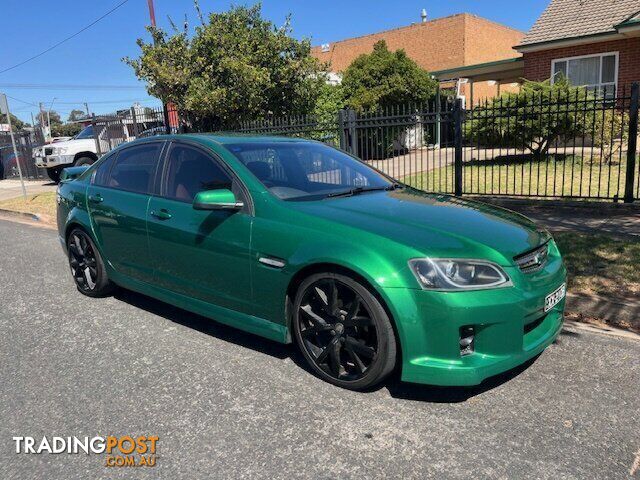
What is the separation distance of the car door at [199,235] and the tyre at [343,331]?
1.61 feet

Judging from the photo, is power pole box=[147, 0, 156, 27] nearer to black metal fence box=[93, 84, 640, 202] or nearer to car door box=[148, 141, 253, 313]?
black metal fence box=[93, 84, 640, 202]

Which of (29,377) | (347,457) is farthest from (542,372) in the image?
(29,377)

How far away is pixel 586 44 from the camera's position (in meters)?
17.0

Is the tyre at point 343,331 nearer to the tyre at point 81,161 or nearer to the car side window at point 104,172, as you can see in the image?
the car side window at point 104,172

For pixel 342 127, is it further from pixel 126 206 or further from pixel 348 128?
pixel 126 206

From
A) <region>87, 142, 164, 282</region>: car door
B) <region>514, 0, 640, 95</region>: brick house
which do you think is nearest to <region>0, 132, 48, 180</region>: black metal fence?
<region>87, 142, 164, 282</region>: car door

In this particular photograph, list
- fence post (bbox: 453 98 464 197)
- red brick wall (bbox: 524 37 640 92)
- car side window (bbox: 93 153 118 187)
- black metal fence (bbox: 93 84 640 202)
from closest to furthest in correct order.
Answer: car side window (bbox: 93 153 118 187) < black metal fence (bbox: 93 84 640 202) < fence post (bbox: 453 98 464 197) < red brick wall (bbox: 524 37 640 92)

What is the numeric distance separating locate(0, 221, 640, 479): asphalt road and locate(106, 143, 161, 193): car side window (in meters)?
1.23

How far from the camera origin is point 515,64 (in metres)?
19.9

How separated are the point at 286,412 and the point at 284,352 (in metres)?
0.82

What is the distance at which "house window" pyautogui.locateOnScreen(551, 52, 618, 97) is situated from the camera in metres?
16.8

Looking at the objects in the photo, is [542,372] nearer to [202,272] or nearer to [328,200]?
[328,200]

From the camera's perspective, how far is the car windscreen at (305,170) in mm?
3771

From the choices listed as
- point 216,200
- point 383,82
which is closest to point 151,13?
point 383,82
